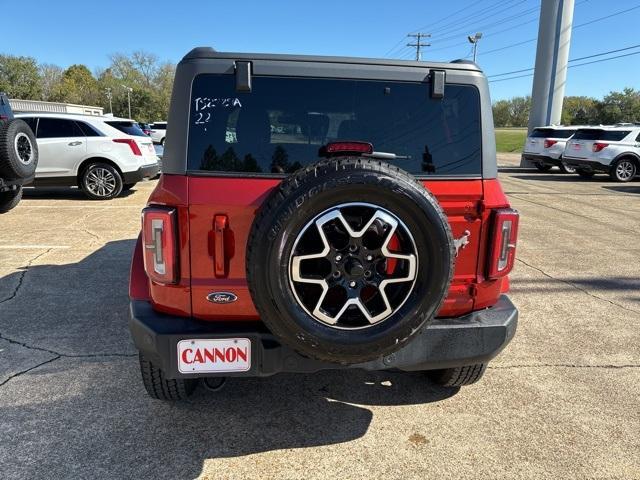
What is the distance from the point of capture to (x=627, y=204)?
36.9ft

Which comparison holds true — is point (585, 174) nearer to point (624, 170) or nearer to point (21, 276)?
point (624, 170)

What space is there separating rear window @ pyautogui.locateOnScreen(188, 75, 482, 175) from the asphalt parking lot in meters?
1.42

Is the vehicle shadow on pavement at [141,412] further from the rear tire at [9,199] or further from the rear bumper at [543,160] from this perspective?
the rear bumper at [543,160]

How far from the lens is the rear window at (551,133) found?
1812 cm

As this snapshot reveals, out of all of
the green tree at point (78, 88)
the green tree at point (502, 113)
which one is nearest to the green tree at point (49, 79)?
the green tree at point (78, 88)

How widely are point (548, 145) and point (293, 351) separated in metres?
18.6

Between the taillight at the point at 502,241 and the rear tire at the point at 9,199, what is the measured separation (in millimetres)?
8306

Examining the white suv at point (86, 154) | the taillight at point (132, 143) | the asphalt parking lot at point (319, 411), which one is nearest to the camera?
the asphalt parking lot at point (319, 411)

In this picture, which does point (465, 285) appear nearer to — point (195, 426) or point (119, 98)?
point (195, 426)

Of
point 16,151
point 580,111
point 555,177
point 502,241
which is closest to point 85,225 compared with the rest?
point 16,151

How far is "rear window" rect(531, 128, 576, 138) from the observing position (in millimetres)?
18125

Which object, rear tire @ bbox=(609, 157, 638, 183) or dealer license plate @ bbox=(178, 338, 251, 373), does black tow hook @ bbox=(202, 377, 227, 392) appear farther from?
rear tire @ bbox=(609, 157, 638, 183)

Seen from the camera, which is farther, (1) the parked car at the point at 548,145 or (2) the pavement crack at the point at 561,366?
(1) the parked car at the point at 548,145

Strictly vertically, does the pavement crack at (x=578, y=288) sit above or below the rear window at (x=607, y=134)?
below
